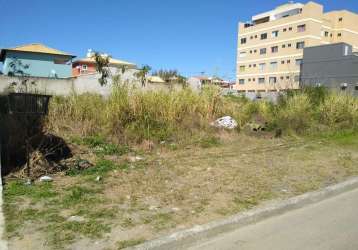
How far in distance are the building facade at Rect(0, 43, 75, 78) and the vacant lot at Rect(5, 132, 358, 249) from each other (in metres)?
34.1

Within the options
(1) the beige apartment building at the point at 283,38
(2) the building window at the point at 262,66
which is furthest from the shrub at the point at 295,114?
(2) the building window at the point at 262,66

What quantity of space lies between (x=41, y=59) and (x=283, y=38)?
47.8 m

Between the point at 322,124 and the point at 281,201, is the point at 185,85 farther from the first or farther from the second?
the point at 281,201

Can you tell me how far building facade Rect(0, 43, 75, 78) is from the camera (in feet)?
126

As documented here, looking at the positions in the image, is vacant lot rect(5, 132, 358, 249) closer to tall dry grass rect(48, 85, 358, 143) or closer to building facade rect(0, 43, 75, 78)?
tall dry grass rect(48, 85, 358, 143)

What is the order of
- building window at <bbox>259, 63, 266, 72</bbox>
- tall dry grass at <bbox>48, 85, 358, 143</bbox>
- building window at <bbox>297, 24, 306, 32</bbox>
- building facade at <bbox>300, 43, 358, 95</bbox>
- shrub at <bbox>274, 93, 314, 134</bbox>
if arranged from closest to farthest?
tall dry grass at <bbox>48, 85, 358, 143</bbox>
shrub at <bbox>274, 93, 314, 134</bbox>
building facade at <bbox>300, 43, 358, 95</bbox>
building window at <bbox>297, 24, 306, 32</bbox>
building window at <bbox>259, 63, 266, 72</bbox>

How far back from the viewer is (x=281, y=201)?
4984 millimetres

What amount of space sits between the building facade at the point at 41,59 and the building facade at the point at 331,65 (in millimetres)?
29561

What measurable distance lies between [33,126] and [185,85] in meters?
6.51

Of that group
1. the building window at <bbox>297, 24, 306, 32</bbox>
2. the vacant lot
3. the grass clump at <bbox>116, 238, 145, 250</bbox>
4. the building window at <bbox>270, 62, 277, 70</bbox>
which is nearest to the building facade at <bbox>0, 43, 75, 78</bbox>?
the vacant lot

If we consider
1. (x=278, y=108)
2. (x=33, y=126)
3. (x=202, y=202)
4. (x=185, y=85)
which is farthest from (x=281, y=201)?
(x=278, y=108)

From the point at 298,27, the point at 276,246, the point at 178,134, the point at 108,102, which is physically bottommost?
the point at 276,246

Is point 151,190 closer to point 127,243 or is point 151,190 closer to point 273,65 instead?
point 127,243

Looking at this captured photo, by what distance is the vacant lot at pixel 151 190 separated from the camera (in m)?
3.73
